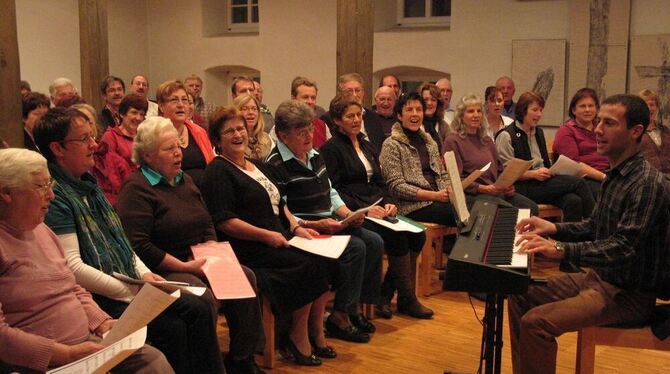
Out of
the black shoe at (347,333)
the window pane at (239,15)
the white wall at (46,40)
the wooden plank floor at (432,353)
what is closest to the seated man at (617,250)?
the wooden plank floor at (432,353)

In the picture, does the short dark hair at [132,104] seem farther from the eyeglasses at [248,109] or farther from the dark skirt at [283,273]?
the dark skirt at [283,273]

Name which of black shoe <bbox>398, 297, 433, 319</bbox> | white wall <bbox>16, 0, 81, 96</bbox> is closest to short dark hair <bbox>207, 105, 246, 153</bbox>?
black shoe <bbox>398, 297, 433, 319</bbox>

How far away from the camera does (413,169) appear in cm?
511

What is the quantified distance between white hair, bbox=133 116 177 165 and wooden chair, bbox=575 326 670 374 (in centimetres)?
192

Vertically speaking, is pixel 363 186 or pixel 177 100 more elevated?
pixel 177 100

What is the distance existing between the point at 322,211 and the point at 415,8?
5879 millimetres

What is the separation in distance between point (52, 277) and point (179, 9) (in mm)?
9268

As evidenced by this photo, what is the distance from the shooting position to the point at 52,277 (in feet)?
8.51

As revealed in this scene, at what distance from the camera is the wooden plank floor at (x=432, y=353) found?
3.93m

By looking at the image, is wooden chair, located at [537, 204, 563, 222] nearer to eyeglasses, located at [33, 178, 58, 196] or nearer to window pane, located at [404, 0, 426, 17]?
eyeglasses, located at [33, 178, 58, 196]

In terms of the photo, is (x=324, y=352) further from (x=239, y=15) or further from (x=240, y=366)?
(x=239, y=15)

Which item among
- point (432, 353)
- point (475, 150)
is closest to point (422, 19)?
point (475, 150)

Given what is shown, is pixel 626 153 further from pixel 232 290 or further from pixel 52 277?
pixel 52 277

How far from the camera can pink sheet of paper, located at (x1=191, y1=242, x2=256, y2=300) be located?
3309 millimetres
